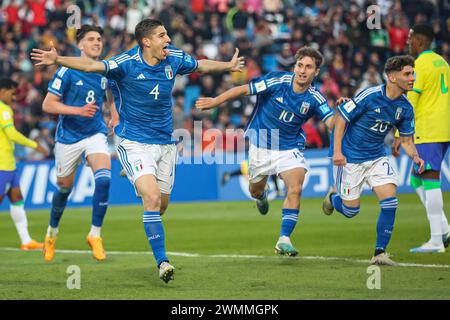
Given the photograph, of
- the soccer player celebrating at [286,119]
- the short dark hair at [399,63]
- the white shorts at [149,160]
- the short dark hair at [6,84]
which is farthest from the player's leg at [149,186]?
the short dark hair at [6,84]

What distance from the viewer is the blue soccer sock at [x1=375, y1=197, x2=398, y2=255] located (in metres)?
10.4

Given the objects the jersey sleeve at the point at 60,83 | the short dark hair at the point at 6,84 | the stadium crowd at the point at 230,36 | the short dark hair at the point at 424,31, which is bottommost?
the jersey sleeve at the point at 60,83

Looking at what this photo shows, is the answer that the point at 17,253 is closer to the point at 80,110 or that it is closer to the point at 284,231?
the point at 80,110

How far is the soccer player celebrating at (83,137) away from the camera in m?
11.7

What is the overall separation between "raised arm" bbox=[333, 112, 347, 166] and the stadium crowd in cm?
1239

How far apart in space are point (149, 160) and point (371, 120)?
283cm

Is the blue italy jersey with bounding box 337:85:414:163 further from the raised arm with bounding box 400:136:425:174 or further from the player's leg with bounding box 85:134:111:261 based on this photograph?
the player's leg with bounding box 85:134:111:261

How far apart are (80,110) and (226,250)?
10.9 ft

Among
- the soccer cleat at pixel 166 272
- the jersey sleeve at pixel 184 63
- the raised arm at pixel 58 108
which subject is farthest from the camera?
the raised arm at pixel 58 108

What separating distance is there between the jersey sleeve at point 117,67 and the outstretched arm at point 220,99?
35.5 inches

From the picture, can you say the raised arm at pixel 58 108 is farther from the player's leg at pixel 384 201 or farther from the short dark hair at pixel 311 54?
the player's leg at pixel 384 201

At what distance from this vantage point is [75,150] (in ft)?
39.5

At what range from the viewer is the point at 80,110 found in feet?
34.5
